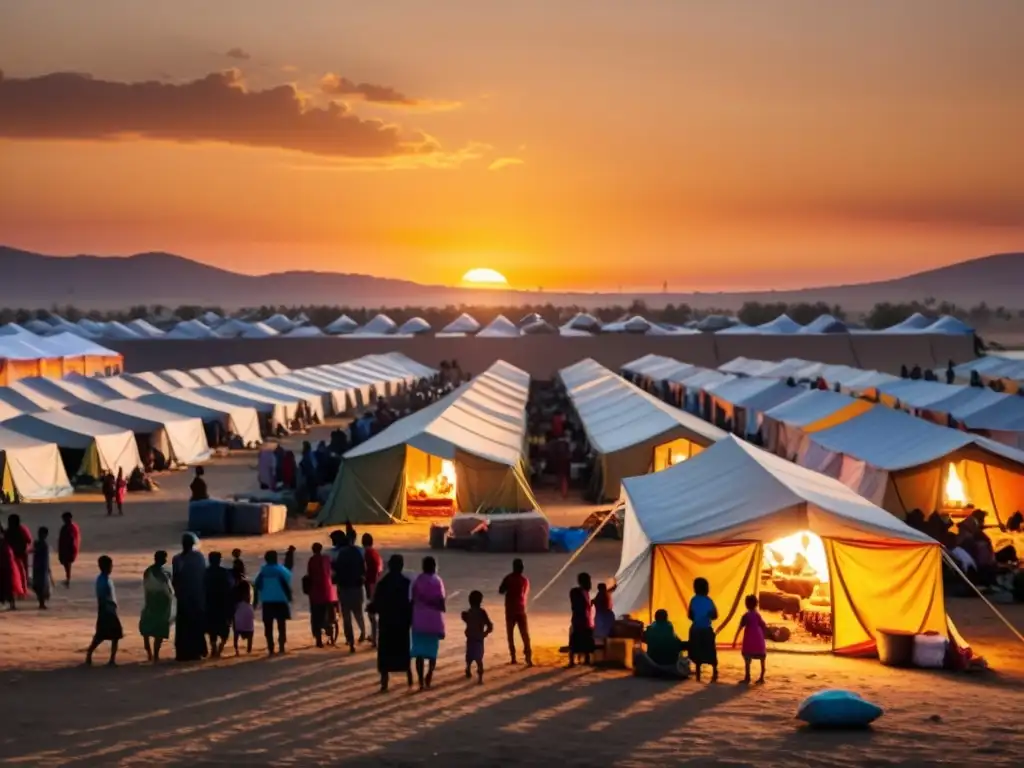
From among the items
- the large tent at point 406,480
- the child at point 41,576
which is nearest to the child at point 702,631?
the child at point 41,576

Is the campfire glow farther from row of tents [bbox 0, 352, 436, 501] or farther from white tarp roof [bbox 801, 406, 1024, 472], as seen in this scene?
white tarp roof [bbox 801, 406, 1024, 472]

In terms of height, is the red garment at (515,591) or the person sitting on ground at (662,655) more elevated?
the red garment at (515,591)

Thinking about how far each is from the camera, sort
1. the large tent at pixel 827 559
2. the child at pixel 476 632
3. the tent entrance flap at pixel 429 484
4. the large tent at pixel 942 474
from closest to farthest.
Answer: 1. the child at pixel 476 632
2. the large tent at pixel 827 559
3. the large tent at pixel 942 474
4. the tent entrance flap at pixel 429 484

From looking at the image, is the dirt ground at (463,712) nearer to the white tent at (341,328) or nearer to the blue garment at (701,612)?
the blue garment at (701,612)

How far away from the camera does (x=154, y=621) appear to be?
12305mm

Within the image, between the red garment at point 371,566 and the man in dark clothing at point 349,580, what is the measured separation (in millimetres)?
125

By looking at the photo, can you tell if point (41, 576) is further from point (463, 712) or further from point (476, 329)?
point (476, 329)

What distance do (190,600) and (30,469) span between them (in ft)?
56.6

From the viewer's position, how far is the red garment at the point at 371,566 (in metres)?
13.1

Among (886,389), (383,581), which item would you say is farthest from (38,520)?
(886,389)

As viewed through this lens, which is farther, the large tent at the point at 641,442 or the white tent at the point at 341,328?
the white tent at the point at 341,328

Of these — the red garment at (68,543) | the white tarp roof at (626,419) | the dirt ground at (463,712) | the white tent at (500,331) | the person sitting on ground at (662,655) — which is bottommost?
the dirt ground at (463,712)

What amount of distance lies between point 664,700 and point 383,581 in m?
2.43

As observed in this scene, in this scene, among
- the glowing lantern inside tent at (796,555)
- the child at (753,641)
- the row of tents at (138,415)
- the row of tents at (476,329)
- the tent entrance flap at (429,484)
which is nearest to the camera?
the child at (753,641)
